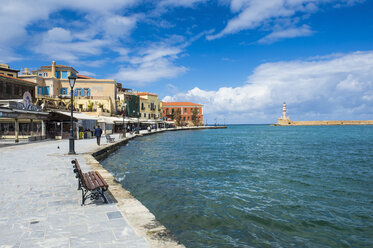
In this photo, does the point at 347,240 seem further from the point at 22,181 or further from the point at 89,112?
the point at 89,112

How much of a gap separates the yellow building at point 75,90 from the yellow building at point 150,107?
21146mm

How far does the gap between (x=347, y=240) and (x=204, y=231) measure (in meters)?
3.24

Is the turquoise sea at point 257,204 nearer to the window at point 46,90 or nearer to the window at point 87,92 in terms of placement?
the window at point 46,90

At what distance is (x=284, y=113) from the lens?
16350 centimetres

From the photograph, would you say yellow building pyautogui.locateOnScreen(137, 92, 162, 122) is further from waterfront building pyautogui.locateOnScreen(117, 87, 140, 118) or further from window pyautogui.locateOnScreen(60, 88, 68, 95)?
window pyautogui.locateOnScreen(60, 88, 68, 95)

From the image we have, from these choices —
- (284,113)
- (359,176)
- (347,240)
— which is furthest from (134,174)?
(284,113)

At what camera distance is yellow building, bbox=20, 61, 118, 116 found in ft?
137

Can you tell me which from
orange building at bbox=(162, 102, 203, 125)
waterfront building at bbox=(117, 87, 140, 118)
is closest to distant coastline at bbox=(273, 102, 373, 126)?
orange building at bbox=(162, 102, 203, 125)

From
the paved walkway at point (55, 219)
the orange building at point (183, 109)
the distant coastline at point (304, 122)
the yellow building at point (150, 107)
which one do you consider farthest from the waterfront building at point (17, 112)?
the distant coastline at point (304, 122)

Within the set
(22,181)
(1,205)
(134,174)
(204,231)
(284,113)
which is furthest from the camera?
(284,113)

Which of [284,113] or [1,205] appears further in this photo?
[284,113]

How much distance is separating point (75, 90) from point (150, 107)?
31.8 meters

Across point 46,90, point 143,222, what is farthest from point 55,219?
point 46,90

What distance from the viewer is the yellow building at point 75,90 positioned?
41.6m
